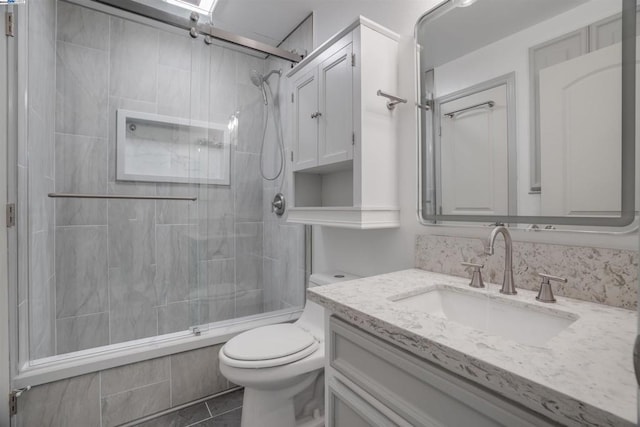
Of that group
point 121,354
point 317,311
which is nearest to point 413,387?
point 317,311

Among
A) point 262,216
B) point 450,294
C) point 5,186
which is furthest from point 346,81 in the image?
point 5,186

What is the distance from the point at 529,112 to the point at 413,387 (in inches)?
34.9

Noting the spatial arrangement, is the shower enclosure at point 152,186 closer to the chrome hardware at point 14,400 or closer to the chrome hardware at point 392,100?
the chrome hardware at point 14,400

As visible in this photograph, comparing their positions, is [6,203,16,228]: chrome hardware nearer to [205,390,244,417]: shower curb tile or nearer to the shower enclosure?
the shower enclosure

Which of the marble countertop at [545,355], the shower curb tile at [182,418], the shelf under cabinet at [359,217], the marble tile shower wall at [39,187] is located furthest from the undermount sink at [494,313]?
the marble tile shower wall at [39,187]

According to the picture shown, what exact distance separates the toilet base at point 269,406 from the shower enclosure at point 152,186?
0.58 m

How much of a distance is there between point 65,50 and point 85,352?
1858 millimetres

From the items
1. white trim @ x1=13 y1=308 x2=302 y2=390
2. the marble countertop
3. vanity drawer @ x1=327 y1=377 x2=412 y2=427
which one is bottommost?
white trim @ x1=13 y1=308 x2=302 y2=390

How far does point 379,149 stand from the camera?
1.31 m

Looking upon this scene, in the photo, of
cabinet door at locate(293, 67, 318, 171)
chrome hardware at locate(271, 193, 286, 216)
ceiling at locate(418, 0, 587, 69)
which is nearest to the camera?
ceiling at locate(418, 0, 587, 69)

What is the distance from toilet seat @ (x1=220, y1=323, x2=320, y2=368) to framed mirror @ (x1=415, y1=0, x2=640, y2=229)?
0.78 metres

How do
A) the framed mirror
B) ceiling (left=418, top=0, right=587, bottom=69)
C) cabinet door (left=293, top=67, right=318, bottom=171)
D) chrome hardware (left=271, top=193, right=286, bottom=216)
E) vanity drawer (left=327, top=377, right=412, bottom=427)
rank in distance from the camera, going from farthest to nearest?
chrome hardware (left=271, top=193, right=286, bottom=216)
cabinet door (left=293, top=67, right=318, bottom=171)
ceiling (left=418, top=0, right=587, bottom=69)
the framed mirror
vanity drawer (left=327, top=377, right=412, bottom=427)

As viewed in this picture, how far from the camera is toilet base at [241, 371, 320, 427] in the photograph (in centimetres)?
122

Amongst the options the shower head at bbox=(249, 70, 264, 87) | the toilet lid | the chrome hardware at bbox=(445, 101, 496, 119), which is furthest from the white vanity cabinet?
the shower head at bbox=(249, 70, 264, 87)
